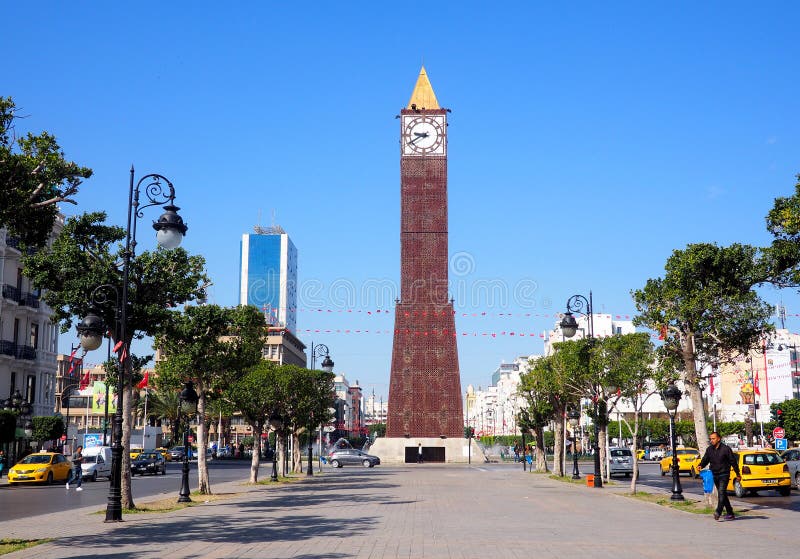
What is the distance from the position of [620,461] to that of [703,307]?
24.1m

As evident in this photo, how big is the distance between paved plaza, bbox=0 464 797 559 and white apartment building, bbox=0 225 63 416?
26.7 m

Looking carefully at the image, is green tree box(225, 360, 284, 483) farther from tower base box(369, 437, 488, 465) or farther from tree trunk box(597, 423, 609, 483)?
tower base box(369, 437, 488, 465)

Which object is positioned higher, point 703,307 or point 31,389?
point 703,307

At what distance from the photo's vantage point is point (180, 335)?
26.0m

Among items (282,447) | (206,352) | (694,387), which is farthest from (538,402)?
(694,387)

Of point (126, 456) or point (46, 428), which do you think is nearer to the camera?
point (126, 456)

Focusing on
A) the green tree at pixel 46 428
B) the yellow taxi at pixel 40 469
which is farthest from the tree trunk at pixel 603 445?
the green tree at pixel 46 428

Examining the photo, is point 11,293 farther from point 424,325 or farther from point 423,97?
point 423,97

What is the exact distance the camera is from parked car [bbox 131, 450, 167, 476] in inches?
1975

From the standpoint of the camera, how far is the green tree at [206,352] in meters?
27.0

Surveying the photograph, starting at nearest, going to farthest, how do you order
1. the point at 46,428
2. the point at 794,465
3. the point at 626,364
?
the point at 794,465
the point at 626,364
the point at 46,428

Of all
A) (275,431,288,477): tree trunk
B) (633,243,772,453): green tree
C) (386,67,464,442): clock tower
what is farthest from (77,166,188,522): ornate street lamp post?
(386,67,464,442): clock tower

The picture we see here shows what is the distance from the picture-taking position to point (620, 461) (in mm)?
43906

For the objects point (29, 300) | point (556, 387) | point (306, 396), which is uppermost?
point (29, 300)
